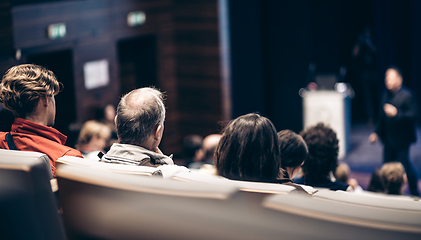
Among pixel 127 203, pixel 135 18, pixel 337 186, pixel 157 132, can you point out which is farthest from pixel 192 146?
pixel 127 203

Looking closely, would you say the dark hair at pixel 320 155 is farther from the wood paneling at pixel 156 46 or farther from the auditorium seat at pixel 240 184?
the wood paneling at pixel 156 46

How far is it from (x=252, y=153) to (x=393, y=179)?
1.78 m

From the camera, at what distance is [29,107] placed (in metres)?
1.68

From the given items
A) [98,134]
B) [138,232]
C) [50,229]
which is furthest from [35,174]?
[98,134]

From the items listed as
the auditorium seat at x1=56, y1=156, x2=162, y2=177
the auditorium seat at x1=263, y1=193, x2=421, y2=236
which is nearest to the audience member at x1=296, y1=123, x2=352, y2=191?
the auditorium seat at x1=56, y1=156, x2=162, y2=177

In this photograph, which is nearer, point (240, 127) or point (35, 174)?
point (35, 174)

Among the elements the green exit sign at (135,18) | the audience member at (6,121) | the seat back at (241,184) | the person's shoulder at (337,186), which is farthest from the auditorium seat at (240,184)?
the green exit sign at (135,18)

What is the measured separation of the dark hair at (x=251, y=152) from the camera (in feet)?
5.42

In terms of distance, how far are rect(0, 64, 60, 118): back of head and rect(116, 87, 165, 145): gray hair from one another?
0.28 m

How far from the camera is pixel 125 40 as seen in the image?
6426 mm

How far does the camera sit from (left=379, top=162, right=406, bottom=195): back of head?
10.1 feet

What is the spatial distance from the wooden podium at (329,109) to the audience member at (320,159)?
3.93 m

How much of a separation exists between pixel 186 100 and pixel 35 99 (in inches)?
223

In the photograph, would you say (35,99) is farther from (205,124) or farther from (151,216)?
(205,124)
